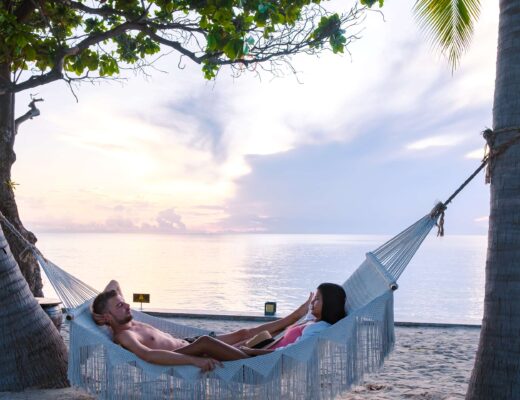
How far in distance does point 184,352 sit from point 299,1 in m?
3.15

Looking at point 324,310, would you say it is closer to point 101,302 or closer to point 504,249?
point 504,249

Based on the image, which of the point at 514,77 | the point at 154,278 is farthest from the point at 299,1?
the point at 154,278

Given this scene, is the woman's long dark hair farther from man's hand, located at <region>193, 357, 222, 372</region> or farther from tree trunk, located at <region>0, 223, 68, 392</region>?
tree trunk, located at <region>0, 223, 68, 392</region>

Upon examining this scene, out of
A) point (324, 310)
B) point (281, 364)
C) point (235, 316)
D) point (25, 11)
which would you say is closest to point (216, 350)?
point (281, 364)

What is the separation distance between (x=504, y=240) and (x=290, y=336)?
3.32 feet

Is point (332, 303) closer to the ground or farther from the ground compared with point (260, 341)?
farther from the ground

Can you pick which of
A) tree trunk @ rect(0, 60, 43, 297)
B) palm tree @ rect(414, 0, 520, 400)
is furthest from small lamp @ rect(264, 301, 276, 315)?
palm tree @ rect(414, 0, 520, 400)

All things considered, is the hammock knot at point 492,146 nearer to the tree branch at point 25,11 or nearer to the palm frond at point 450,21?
the palm frond at point 450,21

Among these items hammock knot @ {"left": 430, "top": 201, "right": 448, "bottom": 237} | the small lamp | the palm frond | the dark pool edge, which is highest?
the palm frond

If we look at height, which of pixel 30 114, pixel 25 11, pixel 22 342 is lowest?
pixel 22 342

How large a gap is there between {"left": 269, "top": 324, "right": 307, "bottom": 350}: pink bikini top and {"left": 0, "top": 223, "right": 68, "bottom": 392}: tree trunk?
1.11 meters

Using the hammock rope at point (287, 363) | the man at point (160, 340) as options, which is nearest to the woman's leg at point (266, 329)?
the man at point (160, 340)

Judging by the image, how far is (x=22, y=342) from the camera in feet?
10.1

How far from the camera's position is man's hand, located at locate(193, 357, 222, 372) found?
249cm
